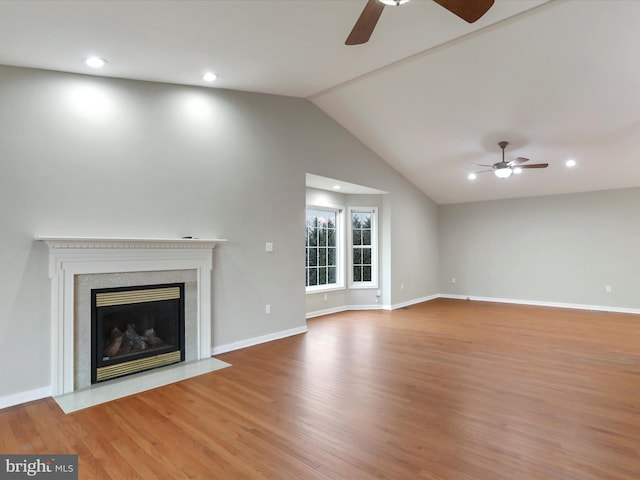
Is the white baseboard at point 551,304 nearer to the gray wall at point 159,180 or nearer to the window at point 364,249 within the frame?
the window at point 364,249

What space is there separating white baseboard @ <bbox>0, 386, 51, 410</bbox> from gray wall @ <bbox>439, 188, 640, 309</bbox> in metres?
8.25

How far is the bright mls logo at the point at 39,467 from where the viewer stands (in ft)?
6.55

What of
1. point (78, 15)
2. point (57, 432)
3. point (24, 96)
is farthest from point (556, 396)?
point (24, 96)

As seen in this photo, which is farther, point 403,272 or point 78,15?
point 403,272

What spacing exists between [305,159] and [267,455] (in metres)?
4.02

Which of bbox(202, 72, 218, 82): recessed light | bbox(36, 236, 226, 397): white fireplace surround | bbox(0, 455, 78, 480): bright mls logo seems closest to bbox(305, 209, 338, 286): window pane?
bbox(36, 236, 226, 397): white fireplace surround

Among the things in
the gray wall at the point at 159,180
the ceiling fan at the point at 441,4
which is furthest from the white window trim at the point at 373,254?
the ceiling fan at the point at 441,4

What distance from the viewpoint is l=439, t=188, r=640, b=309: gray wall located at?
681cm

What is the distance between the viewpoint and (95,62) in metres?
3.10

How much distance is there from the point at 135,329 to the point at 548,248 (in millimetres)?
7902

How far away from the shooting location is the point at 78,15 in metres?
2.44

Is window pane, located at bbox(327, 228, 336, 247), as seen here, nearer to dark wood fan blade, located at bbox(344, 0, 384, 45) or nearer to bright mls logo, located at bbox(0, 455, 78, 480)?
dark wood fan blade, located at bbox(344, 0, 384, 45)

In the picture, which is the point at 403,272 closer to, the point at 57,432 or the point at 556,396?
the point at 556,396

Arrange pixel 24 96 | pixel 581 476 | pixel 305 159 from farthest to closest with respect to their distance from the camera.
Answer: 1. pixel 305 159
2. pixel 24 96
3. pixel 581 476
